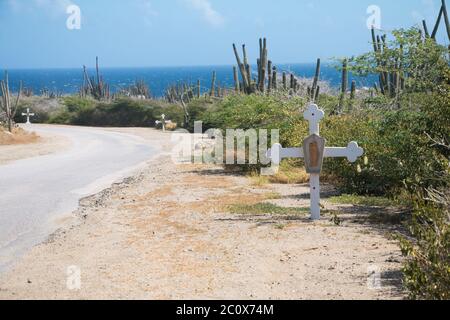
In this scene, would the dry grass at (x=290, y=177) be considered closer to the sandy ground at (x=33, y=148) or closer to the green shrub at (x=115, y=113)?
the sandy ground at (x=33, y=148)

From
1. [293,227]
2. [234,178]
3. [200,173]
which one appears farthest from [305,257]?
[200,173]

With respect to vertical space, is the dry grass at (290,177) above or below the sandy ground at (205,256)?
below

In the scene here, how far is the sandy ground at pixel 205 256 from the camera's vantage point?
6891 millimetres

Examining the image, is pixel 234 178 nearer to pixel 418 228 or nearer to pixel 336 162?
pixel 336 162

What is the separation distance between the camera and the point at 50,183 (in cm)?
1688

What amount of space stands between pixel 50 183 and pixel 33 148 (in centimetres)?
1155

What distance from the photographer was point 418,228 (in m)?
6.14

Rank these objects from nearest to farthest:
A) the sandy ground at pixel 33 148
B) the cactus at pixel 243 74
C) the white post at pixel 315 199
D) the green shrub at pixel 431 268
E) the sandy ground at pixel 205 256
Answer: the green shrub at pixel 431 268 → the sandy ground at pixel 205 256 → the white post at pixel 315 199 → the sandy ground at pixel 33 148 → the cactus at pixel 243 74

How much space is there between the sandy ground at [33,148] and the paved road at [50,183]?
26.0 inches

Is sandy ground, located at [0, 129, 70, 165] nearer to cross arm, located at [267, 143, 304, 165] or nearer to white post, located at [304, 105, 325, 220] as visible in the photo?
cross arm, located at [267, 143, 304, 165]

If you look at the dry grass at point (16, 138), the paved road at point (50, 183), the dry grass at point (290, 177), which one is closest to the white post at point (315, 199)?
the paved road at point (50, 183)

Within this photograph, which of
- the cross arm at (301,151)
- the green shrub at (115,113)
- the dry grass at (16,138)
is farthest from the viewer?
the green shrub at (115,113)

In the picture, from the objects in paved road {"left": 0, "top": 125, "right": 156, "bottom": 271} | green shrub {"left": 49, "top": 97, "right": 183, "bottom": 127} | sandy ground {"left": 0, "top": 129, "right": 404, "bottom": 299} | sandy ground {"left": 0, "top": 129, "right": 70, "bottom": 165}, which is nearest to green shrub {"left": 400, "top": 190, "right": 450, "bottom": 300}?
sandy ground {"left": 0, "top": 129, "right": 404, "bottom": 299}
